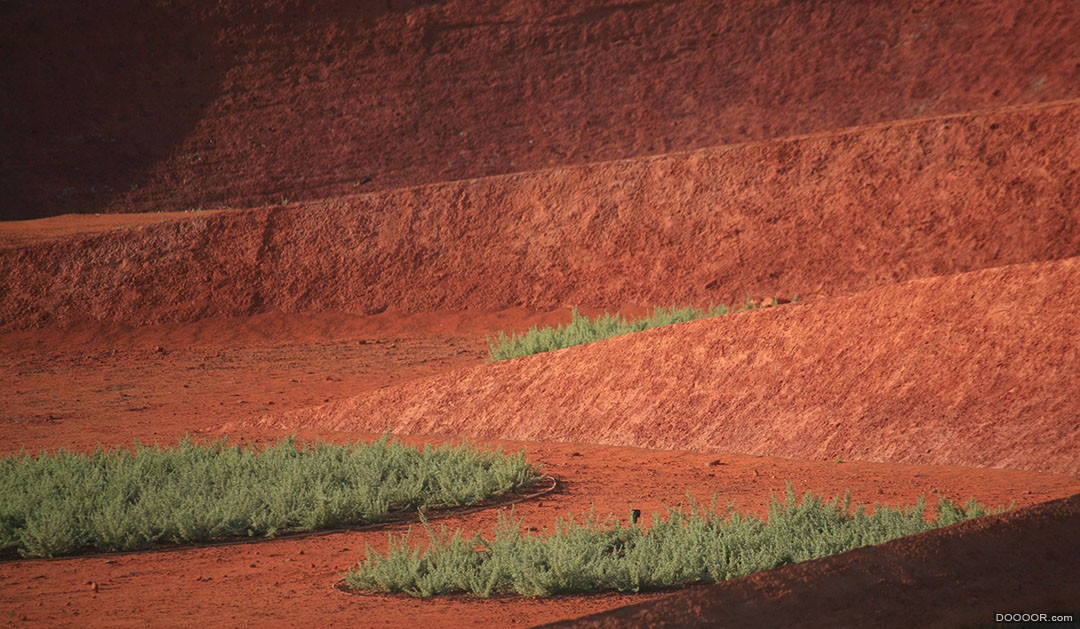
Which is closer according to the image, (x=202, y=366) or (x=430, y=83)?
(x=202, y=366)

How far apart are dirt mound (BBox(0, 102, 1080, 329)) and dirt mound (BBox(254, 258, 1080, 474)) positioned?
7.09 meters

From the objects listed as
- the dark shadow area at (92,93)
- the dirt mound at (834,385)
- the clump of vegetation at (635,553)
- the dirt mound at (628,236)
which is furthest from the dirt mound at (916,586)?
the dark shadow area at (92,93)

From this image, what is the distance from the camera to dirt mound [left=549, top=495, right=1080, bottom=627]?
3.70 m

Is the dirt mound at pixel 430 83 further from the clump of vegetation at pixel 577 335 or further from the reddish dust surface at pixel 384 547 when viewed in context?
the reddish dust surface at pixel 384 547

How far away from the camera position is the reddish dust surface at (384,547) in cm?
499

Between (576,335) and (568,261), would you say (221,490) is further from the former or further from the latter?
(568,261)

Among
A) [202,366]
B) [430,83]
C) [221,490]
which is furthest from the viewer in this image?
[430,83]

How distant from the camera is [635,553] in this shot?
A: 210 inches

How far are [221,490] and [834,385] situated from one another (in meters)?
4.32

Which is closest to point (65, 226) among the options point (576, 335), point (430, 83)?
point (430, 83)

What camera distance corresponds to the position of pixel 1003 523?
14.9 feet

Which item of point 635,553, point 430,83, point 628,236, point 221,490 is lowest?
point 635,553

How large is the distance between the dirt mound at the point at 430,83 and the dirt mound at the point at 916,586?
2211 centimetres

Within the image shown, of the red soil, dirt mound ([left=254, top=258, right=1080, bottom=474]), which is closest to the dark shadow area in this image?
the red soil
